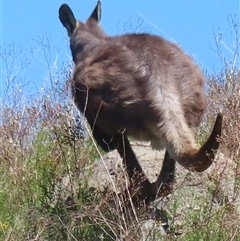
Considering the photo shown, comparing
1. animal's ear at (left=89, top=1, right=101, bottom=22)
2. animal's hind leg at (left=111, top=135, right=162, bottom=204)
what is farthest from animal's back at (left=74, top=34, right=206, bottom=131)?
animal's ear at (left=89, top=1, right=101, bottom=22)

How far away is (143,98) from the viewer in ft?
18.9

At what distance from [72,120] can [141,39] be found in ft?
2.83

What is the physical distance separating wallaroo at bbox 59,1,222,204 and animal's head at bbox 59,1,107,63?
624 mm

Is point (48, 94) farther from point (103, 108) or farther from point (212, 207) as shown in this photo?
point (212, 207)

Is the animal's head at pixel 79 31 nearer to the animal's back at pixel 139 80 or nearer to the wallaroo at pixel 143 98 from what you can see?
the wallaroo at pixel 143 98

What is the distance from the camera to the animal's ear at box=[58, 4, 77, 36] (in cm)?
737

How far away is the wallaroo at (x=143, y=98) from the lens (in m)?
5.66

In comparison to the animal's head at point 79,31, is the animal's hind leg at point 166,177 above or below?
below

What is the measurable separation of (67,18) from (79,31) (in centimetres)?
16

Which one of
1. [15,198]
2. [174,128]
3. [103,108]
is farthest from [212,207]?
[15,198]

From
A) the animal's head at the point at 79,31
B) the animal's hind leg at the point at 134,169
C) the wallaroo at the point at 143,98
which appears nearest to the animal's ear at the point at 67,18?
the animal's head at the point at 79,31

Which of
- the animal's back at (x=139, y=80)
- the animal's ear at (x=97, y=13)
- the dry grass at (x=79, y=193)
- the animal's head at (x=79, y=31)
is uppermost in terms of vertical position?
the animal's ear at (x=97, y=13)

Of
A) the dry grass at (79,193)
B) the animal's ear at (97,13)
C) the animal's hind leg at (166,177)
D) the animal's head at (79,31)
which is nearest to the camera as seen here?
the dry grass at (79,193)

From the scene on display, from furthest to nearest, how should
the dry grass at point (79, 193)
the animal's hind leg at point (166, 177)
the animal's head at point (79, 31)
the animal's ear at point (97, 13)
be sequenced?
the animal's ear at point (97, 13) < the animal's head at point (79, 31) < the animal's hind leg at point (166, 177) < the dry grass at point (79, 193)
